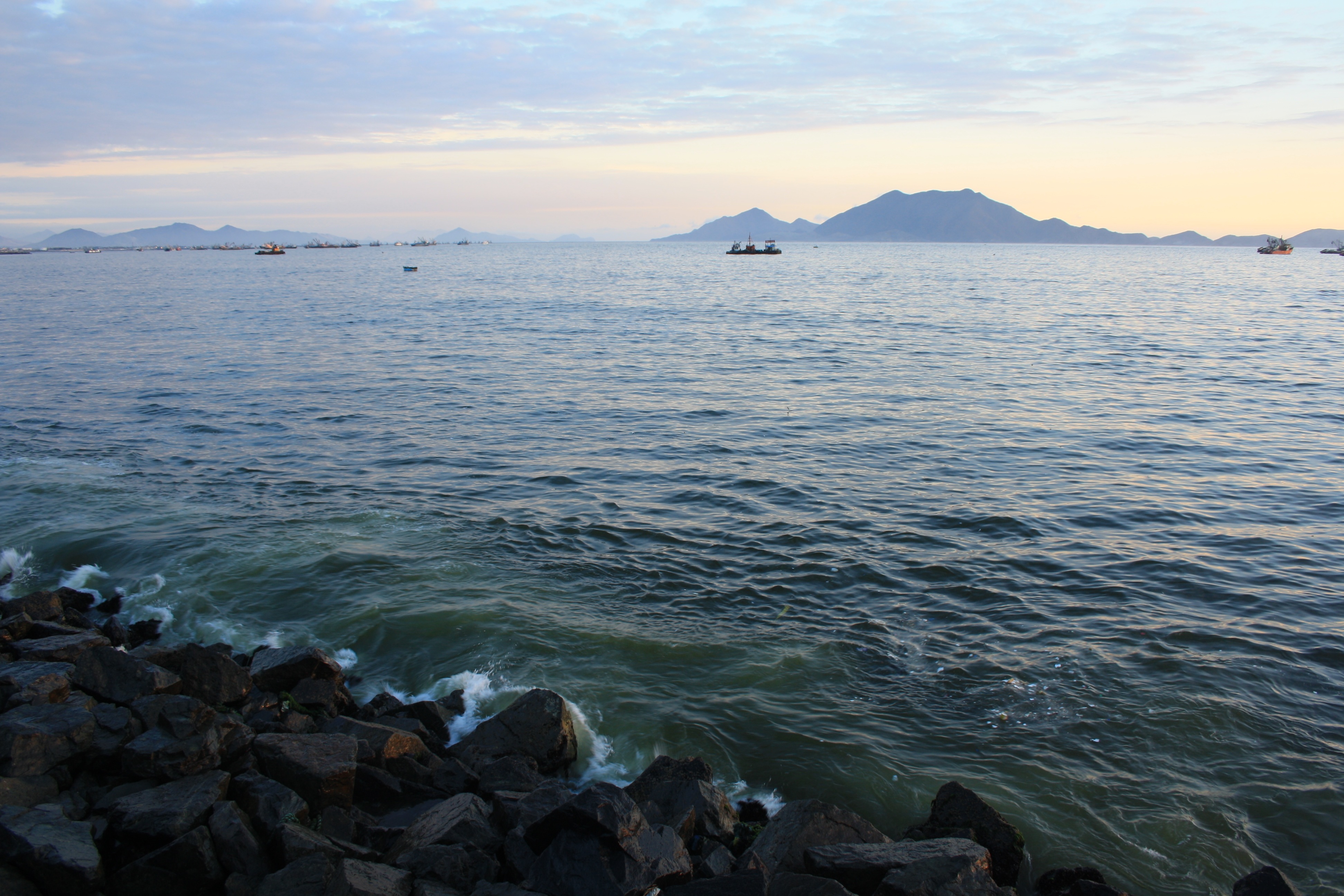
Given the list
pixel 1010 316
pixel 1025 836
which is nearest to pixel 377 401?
pixel 1025 836

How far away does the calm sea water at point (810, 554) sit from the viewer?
9.43 metres

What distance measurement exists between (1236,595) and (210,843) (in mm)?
15116

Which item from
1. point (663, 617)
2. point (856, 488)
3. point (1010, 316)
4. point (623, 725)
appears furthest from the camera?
point (1010, 316)

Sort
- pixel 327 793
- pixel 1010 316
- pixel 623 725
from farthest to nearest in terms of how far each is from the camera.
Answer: pixel 1010 316 < pixel 623 725 < pixel 327 793

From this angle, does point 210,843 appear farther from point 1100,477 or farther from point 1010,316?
point 1010,316

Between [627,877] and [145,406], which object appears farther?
[145,406]

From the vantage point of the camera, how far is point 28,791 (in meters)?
7.27

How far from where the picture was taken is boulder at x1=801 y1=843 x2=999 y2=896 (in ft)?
21.6

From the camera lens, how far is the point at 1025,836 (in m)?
8.21

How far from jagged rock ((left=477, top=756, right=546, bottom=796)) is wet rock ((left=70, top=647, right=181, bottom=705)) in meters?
3.89

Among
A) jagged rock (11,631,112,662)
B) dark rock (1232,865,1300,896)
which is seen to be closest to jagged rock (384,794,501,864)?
jagged rock (11,631,112,662)

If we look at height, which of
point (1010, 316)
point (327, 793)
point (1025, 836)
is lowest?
point (1025, 836)

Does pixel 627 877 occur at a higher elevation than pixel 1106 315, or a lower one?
lower

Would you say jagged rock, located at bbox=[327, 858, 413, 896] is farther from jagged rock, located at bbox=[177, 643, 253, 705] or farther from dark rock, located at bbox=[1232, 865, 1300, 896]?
dark rock, located at bbox=[1232, 865, 1300, 896]
